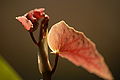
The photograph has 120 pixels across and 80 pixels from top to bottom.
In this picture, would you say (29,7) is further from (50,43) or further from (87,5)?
(50,43)

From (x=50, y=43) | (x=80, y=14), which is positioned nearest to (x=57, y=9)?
(x=80, y=14)

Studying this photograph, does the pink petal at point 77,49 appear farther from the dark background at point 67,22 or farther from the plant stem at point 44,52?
the dark background at point 67,22

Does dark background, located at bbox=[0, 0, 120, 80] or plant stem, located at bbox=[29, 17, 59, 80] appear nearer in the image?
plant stem, located at bbox=[29, 17, 59, 80]

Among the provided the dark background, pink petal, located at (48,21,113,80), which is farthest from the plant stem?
the dark background

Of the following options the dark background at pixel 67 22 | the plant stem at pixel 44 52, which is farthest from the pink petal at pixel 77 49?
the dark background at pixel 67 22

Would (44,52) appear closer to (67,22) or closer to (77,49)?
(77,49)

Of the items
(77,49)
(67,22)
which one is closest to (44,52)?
(77,49)

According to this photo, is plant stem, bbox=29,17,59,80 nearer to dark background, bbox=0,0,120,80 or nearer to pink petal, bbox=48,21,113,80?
pink petal, bbox=48,21,113,80
